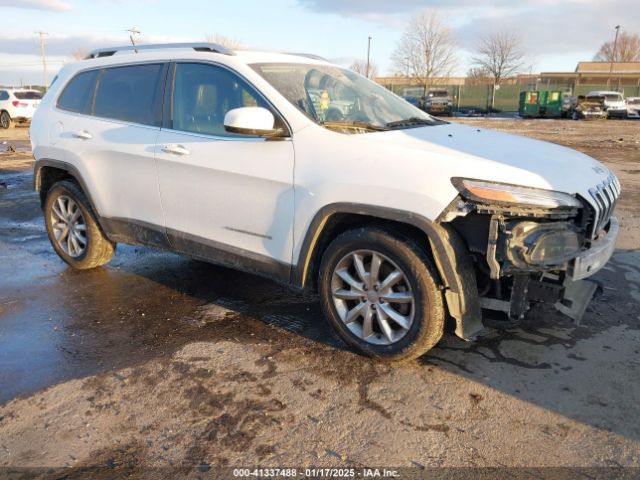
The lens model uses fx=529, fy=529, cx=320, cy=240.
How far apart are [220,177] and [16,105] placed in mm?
23188

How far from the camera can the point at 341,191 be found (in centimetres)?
315

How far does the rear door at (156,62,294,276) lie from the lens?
3475mm

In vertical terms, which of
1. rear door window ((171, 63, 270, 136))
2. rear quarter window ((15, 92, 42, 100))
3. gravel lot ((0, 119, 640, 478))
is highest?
rear quarter window ((15, 92, 42, 100))

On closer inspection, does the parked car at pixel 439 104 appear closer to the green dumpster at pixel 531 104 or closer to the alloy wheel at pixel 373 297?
the green dumpster at pixel 531 104

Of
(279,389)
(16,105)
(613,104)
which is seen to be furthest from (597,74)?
(279,389)

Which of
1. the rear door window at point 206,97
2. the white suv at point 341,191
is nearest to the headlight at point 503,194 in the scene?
the white suv at point 341,191

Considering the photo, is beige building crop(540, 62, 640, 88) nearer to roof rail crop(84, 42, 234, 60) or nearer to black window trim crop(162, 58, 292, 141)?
roof rail crop(84, 42, 234, 60)

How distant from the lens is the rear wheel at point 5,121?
23139 mm

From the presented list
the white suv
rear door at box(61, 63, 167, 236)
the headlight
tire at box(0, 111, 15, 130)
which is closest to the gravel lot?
the white suv

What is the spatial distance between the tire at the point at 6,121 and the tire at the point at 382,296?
80.6 feet

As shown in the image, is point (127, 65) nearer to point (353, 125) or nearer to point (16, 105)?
point (353, 125)

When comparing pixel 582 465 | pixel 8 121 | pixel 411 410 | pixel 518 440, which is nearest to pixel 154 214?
pixel 411 410

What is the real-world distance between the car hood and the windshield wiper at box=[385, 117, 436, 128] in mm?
146

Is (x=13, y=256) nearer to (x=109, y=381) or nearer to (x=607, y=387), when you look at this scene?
(x=109, y=381)
